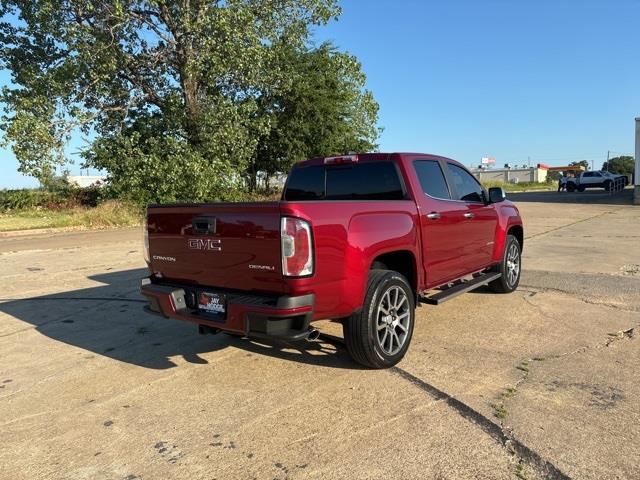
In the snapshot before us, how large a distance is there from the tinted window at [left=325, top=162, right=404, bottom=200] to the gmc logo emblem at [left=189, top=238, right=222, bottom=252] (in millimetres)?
1787

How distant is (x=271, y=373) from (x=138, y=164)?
17916 mm

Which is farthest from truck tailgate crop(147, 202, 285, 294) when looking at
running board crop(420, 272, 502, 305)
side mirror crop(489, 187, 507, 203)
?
side mirror crop(489, 187, 507, 203)

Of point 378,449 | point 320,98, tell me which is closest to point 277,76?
point 320,98

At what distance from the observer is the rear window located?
530 centimetres

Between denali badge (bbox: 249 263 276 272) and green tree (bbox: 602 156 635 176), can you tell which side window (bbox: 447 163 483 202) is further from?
green tree (bbox: 602 156 635 176)

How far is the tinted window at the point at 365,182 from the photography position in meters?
5.27

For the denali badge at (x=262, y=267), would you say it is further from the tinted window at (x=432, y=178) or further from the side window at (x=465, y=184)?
the side window at (x=465, y=184)

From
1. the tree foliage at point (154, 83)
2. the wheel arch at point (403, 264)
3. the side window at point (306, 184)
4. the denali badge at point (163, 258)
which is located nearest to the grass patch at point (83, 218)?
the tree foliage at point (154, 83)

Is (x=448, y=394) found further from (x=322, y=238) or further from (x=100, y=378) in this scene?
(x=100, y=378)

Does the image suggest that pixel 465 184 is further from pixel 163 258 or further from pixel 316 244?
pixel 163 258

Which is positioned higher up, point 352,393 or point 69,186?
point 69,186

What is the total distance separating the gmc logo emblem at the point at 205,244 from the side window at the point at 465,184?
3107 millimetres

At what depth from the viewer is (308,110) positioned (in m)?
27.2

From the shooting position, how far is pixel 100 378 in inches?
181
